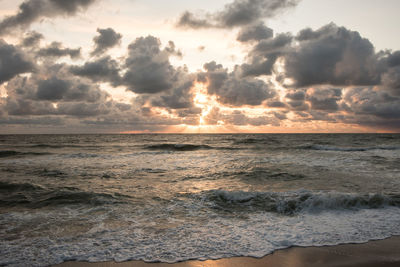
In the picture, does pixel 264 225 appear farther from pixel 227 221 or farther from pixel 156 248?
pixel 156 248

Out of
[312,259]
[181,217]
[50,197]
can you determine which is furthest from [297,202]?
[50,197]

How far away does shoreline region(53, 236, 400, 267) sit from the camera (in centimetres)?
456

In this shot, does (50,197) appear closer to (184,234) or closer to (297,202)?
(184,234)

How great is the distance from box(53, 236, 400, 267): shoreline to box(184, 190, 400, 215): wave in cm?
243

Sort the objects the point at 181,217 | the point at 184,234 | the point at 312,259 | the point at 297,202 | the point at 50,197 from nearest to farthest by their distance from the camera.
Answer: the point at 312,259
the point at 184,234
the point at 181,217
the point at 297,202
the point at 50,197

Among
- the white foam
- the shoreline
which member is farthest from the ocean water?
the shoreline

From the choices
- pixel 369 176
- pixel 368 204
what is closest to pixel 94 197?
pixel 368 204

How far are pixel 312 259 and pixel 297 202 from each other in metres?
3.62

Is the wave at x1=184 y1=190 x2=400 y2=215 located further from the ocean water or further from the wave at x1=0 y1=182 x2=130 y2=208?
the wave at x1=0 y1=182 x2=130 y2=208

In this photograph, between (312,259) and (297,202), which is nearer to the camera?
(312,259)

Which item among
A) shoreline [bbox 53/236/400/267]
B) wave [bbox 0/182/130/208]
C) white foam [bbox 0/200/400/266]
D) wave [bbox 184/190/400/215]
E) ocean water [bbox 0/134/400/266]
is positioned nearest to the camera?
shoreline [bbox 53/236/400/267]

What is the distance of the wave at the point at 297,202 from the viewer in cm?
789

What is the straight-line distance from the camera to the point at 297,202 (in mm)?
8211

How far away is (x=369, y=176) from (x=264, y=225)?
30.5 ft
